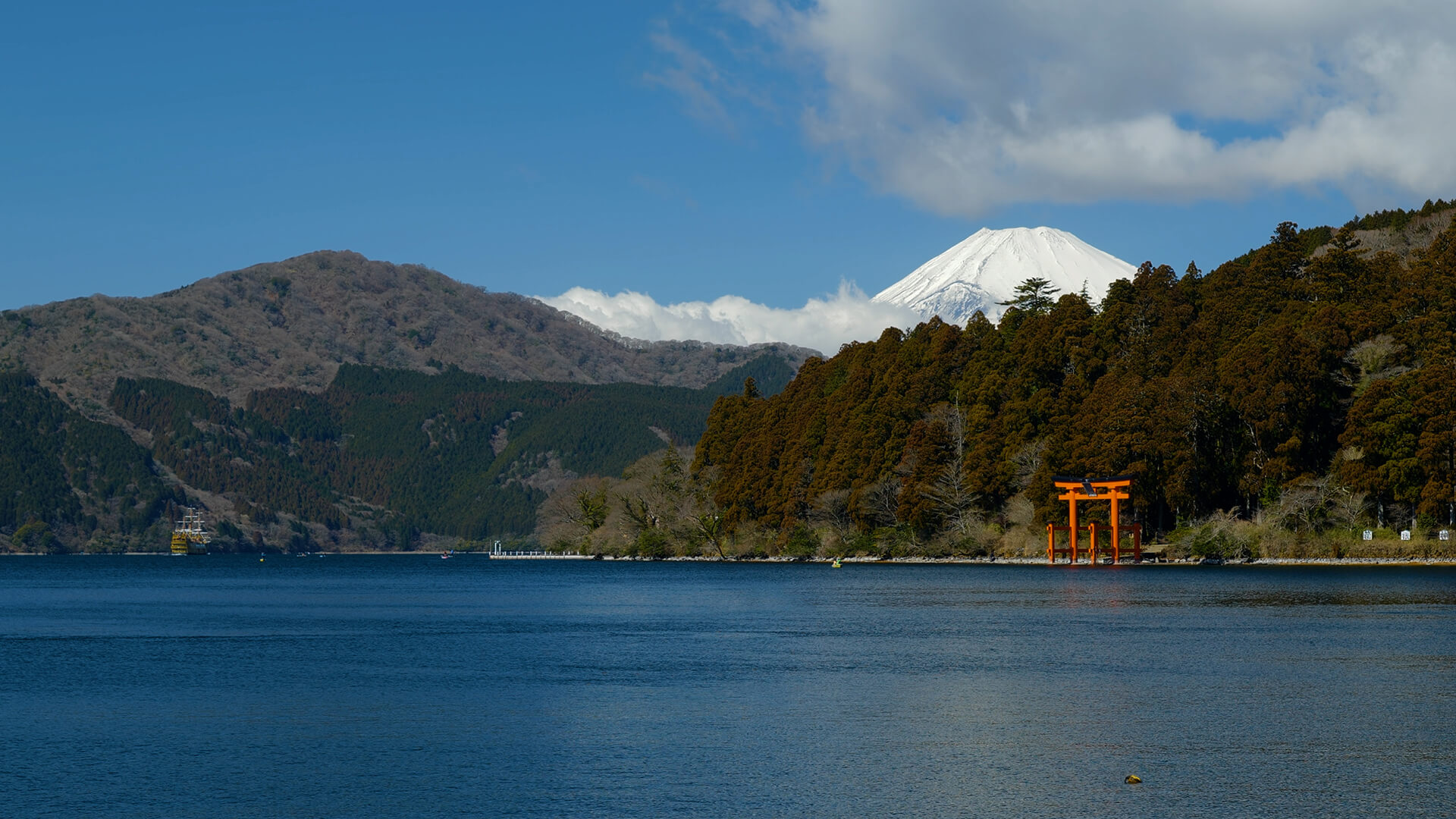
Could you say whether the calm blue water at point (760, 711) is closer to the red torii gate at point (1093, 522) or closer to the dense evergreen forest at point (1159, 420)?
the dense evergreen forest at point (1159, 420)

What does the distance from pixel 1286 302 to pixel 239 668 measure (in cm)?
8000

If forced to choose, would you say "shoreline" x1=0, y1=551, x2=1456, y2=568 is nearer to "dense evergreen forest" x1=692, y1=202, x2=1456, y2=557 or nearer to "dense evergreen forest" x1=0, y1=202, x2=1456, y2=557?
"dense evergreen forest" x1=0, y1=202, x2=1456, y2=557

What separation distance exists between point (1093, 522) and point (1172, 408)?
9658 millimetres

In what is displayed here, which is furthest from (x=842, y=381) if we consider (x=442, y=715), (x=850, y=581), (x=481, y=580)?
(x=442, y=715)

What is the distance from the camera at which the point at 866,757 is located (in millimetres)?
23656

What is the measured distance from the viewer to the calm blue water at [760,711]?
2100 cm

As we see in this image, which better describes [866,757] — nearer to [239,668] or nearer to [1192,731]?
[1192,731]

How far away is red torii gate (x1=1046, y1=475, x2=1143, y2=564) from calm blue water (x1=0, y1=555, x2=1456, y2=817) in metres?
28.7

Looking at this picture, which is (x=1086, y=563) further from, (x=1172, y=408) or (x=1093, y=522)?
(x=1172, y=408)

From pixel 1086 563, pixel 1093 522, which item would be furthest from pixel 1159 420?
pixel 1086 563

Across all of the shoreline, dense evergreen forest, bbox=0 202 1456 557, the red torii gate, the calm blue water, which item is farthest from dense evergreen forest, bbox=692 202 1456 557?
the calm blue water

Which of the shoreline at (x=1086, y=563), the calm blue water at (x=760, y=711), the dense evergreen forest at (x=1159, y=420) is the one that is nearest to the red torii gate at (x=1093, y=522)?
the shoreline at (x=1086, y=563)

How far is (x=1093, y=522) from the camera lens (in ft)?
308

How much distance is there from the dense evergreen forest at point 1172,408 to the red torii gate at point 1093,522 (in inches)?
51.1
